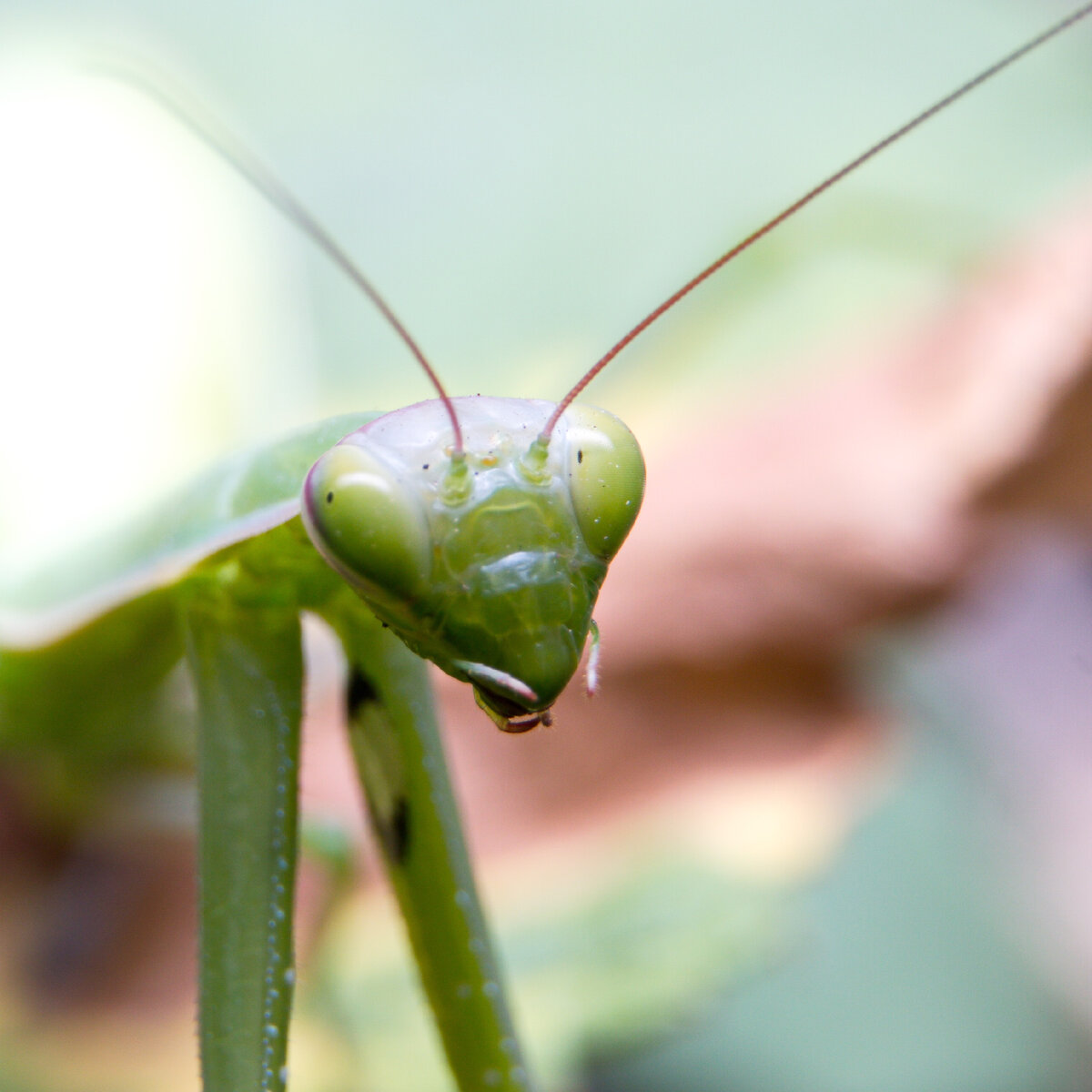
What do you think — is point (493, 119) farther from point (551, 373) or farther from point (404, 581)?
point (404, 581)

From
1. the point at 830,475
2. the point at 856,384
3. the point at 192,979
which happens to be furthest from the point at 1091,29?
the point at 192,979

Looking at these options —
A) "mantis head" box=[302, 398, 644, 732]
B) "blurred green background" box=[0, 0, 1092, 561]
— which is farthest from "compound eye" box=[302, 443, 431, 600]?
"blurred green background" box=[0, 0, 1092, 561]

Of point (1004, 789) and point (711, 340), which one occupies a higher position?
point (711, 340)

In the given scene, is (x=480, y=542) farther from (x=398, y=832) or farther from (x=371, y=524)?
(x=398, y=832)

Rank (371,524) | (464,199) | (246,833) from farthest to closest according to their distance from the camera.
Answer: (464,199), (246,833), (371,524)

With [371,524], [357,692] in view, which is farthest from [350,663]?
[371,524]

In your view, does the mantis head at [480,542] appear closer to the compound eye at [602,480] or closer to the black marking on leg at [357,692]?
the compound eye at [602,480]
